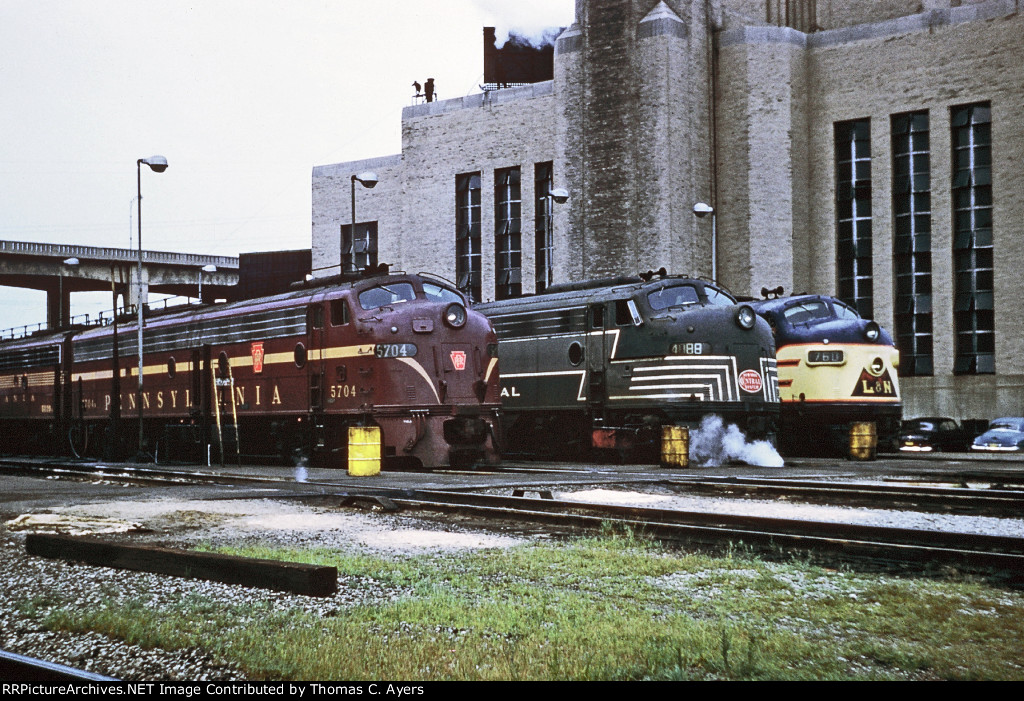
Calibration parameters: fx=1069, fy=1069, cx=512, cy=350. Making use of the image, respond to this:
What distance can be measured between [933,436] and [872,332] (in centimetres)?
1055

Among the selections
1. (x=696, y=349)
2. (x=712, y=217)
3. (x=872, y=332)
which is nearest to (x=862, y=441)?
(x=872, y=332)

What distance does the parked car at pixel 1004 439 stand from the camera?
1208 inches

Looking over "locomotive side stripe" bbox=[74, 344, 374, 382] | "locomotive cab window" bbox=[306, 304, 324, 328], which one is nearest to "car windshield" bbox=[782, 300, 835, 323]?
"locomotive side stripe" bbox=[74, 344, 374, 382]

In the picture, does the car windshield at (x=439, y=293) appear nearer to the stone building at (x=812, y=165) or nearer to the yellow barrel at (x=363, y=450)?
the yellow barrel at (x=363, y=450)

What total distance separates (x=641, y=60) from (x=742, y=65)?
489cm

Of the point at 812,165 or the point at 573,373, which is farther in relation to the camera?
the point at 812,165

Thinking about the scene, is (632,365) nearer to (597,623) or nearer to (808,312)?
(808,312)

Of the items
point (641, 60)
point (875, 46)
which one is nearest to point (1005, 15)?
point (875, 46)

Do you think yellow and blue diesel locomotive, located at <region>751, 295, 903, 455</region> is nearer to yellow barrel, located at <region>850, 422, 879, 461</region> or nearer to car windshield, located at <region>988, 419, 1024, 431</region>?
yellow barrel, located at <region>850, 422, 879, 461</region>

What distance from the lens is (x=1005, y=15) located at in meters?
42.4

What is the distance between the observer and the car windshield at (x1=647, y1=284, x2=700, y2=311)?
70.0ft

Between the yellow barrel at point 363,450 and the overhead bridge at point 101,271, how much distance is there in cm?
5295

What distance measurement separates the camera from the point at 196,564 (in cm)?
764

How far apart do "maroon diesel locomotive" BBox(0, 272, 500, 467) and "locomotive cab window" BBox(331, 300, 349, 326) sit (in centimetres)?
3
